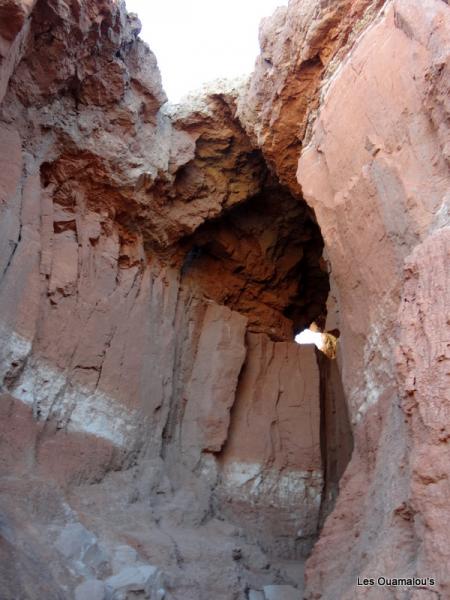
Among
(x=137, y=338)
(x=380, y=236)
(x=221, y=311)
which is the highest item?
(x=221, y=311)

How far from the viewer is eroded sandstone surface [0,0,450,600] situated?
442cm

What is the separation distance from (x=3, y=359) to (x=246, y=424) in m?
3.67

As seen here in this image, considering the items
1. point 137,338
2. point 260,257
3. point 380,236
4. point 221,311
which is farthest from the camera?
point 260,257

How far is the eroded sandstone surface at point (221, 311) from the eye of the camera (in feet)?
14.5

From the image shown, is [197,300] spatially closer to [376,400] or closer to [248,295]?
[248,295]

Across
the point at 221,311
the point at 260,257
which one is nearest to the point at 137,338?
the point at 221,311

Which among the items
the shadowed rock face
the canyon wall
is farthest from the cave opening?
the canyon wall

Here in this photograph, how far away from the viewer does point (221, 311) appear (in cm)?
878

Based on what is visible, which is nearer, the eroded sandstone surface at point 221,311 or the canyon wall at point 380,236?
the canyon wall at point 380,236

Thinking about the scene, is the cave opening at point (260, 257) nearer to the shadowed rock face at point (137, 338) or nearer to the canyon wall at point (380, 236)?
the shadowed rock face at point (137, 338)

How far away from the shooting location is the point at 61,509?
17.6 feet

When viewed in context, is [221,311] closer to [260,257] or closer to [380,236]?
[260,257]

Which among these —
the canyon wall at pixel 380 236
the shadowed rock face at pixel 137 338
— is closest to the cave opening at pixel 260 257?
the shadowed rock face at pixel 137 338

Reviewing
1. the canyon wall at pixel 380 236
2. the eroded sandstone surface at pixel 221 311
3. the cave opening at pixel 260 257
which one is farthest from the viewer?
the cave opening at pixel 260 257
